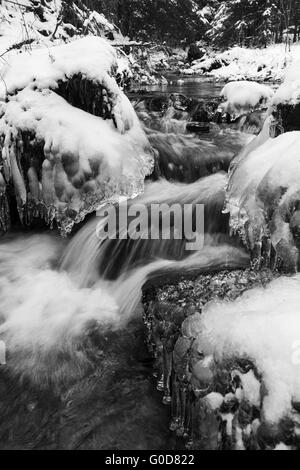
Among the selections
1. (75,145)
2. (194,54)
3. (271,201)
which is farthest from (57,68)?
(194,54)

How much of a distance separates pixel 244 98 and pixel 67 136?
16.8 feet

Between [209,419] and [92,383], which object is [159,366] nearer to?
[92,383]

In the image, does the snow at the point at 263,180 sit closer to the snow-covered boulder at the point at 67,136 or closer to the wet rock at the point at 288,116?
the wet rock at the point at 288,116

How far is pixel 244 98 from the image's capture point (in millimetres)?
8352

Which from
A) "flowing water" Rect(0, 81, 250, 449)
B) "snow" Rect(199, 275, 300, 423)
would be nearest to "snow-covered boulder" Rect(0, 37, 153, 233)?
"flowing water" Rect(0, 81, 250, 449)

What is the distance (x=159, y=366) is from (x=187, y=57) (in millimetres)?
31998

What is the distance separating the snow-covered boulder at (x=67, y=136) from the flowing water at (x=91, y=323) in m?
0.44

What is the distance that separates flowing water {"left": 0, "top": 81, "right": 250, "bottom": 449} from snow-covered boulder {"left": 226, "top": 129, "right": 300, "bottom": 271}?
509mm

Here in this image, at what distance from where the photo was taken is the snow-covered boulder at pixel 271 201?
9.86 ft

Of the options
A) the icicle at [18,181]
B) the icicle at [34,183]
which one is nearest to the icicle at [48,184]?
the icicle at [34,183]

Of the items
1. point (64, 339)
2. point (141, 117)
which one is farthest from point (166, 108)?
point (64, 339)

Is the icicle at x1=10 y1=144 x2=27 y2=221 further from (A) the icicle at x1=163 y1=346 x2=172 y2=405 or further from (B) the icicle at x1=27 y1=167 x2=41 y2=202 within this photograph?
(A) the icicle at x1=163 y1=346 x2=172 y2=405

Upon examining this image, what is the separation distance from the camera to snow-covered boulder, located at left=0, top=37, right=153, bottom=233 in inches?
181

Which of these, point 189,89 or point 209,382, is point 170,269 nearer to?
point 209,382
